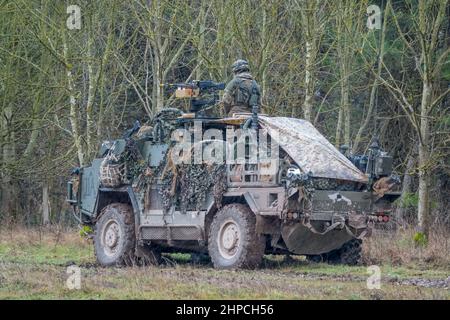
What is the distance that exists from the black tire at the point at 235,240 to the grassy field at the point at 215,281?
0.24 m

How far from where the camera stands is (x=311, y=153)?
17328mm

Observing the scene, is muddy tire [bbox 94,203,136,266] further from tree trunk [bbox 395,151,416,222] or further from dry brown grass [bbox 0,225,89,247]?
tree trunk [bbox 395,151,416,222]

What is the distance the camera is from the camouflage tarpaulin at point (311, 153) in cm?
1706

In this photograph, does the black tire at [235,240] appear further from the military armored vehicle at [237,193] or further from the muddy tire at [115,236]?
the muddy tire at [115,236]

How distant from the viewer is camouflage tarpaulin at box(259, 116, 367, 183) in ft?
56.0

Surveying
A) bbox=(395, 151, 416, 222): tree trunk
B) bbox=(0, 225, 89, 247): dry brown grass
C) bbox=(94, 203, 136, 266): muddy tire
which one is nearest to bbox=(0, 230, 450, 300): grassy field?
bbox=(94, 203, 136, 266): muddy tire

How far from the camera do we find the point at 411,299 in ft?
40.9

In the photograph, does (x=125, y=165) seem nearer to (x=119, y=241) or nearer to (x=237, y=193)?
(x=119, y=241)

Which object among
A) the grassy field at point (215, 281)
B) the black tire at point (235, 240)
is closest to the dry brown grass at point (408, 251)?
the grassy field at point (215, 281)

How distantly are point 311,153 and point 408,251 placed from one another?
255 cm

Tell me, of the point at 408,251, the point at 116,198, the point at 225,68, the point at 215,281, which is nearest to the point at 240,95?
the point at 116,198
